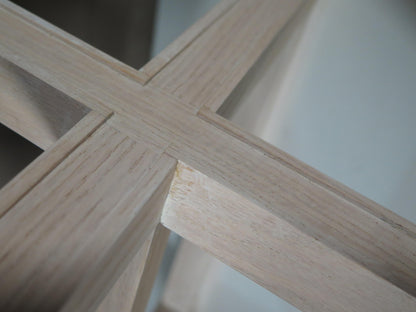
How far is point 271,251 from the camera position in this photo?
0.30 m

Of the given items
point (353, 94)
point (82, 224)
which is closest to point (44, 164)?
point (82, 224)

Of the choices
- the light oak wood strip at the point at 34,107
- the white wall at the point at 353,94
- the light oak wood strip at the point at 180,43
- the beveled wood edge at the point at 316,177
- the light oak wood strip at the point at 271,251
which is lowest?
the light oak wood strip at the point at 271,251

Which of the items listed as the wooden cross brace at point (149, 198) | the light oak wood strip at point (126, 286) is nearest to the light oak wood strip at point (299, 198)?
the wooden cross brace at point (149, 198)

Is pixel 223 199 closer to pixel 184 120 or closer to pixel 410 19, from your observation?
pixel 184 120

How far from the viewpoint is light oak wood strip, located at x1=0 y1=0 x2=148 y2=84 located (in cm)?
35

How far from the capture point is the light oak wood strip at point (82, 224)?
0.67 ft

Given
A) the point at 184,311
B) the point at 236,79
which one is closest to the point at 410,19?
the point at 236,79

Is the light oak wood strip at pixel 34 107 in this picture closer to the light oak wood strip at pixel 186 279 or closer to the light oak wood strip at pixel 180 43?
the light oak wood strip at pixel 180 43

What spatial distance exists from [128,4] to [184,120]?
1054mm

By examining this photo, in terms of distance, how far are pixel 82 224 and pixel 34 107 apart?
0.17 m

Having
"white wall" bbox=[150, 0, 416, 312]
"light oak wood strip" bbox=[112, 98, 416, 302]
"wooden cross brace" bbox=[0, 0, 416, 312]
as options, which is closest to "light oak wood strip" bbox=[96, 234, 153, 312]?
"wooden cross brace" bbox=[0, 0, 416, 312]

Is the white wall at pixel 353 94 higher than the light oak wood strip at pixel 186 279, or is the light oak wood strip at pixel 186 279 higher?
the white wall at pixel 353 94

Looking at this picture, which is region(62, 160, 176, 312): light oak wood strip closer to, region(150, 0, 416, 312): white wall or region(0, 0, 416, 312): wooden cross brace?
region(0, 0, 416, 312): wooden cross brace

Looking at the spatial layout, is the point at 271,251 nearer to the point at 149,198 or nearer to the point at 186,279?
the point at 149,198
